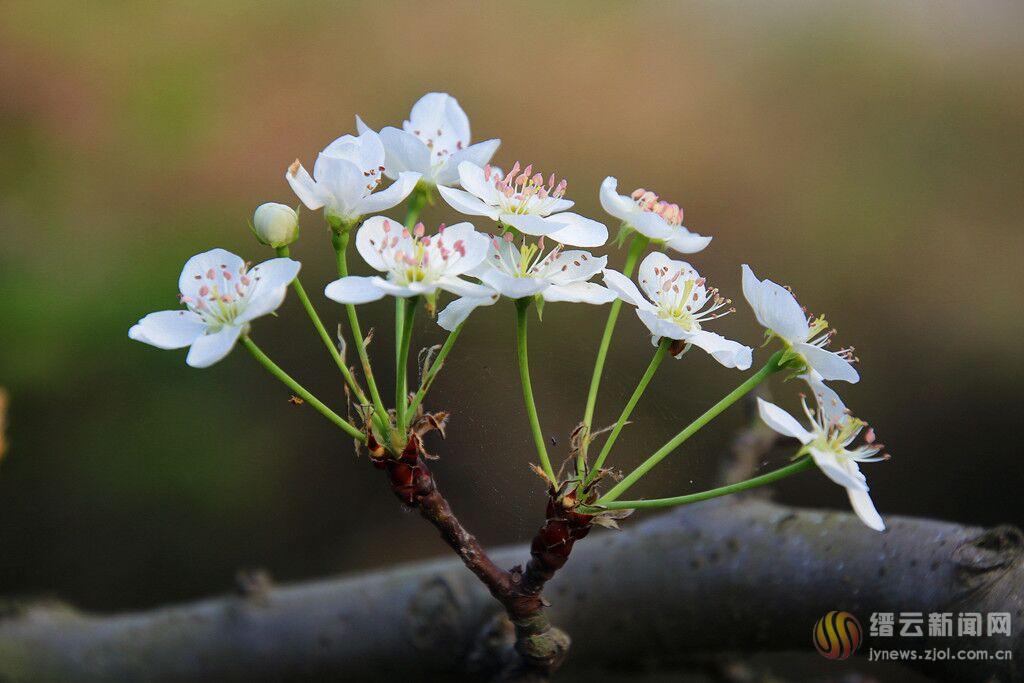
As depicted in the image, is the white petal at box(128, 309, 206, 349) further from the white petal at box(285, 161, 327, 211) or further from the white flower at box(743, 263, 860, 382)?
the white flower at box(743, 263, 860, 382)

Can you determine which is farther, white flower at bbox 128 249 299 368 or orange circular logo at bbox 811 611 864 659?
orange circular logo at bbox 811 611 864 659

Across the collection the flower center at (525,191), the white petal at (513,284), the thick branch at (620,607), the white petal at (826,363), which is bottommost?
the thick branch at (620,607)

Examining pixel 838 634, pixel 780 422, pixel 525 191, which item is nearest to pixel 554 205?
pixel 525 191

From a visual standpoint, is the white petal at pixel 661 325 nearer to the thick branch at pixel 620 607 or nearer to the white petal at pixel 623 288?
the white petal at pixel 623 288

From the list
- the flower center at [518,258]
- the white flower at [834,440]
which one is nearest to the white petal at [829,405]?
the white flower at [834,440]

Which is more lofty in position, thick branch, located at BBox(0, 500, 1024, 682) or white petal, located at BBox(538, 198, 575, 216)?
white petal, located at BBox(538, 198, 575, 216)

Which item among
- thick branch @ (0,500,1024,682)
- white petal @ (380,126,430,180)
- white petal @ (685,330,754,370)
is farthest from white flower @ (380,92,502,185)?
thick branch @ (0,500,1024,682)

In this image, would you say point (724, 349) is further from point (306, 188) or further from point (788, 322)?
point (306, 188)
